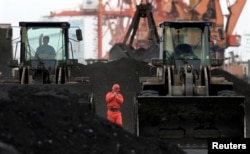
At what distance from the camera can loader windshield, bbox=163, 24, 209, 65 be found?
45.8 ft

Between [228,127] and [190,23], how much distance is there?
297 centimetres

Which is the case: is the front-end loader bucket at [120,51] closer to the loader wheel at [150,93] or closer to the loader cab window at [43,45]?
the loader cab window at [43,45]

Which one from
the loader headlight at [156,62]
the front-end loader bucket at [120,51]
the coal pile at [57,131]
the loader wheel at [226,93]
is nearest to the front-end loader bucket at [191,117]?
the loader wheel at [226,93]

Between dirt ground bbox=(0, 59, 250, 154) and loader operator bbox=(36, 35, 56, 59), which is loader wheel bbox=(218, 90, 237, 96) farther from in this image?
dirt ground bbox=(0, 59, 250, 154)

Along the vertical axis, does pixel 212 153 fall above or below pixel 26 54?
below

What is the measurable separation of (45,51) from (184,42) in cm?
314

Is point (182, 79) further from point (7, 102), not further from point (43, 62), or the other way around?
point (7, 102)

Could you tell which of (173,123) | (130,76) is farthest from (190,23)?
(130,76)

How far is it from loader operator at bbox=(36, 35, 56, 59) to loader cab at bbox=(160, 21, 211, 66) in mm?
2495

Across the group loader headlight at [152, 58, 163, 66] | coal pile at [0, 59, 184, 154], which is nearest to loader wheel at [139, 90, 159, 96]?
loader headlight at [152, 58, 163, 66]

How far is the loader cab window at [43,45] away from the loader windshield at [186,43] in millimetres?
2453

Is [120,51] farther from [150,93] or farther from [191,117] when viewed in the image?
[191,117]

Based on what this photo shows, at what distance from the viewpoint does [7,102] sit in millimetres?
7980

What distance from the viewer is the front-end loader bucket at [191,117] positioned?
470 inches
